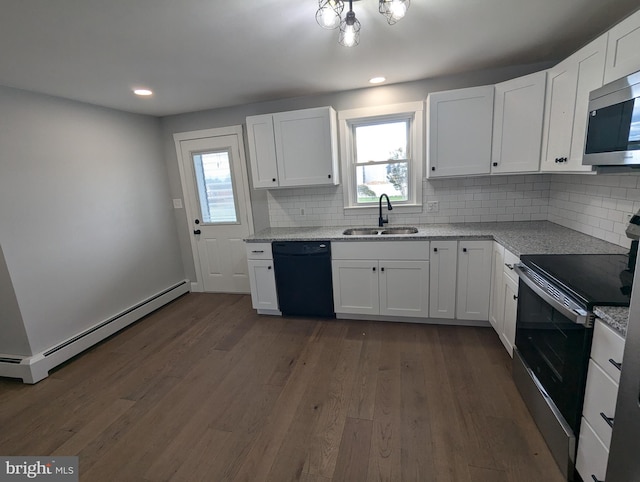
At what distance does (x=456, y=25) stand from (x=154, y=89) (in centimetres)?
256

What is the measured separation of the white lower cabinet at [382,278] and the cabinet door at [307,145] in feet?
2.67

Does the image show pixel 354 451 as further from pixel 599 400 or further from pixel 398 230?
pixel 398 230

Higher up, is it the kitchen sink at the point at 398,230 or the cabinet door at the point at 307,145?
the cabinet door at the point at 307,145

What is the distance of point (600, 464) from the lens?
121 centimetres

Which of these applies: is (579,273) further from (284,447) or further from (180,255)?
(180,255)

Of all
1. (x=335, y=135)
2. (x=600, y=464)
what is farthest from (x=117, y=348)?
(x=600, y=464)

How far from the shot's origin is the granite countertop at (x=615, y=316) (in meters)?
1.10

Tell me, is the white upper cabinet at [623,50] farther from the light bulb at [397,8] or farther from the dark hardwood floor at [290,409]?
the dark hardwood floor at [290,409]

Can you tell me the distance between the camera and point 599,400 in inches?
48.2

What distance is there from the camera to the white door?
12.3 feet

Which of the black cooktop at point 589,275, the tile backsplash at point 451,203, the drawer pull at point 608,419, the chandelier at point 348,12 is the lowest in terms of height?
the drawer pull at point 608,419

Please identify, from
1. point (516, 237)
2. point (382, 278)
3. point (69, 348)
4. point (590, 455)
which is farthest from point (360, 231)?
point (69, 348)

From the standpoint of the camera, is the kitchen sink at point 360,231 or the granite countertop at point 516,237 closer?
the granite countertop at point 516,237

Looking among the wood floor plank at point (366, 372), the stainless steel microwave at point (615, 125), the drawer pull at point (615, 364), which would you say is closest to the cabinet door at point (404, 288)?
the wood floor plank at point (366, 372)
